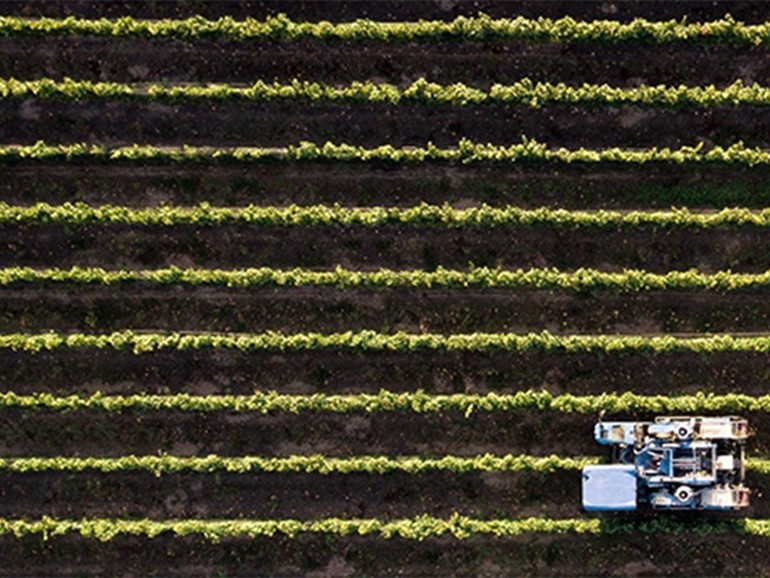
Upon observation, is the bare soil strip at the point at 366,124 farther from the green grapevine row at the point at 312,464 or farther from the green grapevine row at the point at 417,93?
the green grapevine row at the point at 312,464

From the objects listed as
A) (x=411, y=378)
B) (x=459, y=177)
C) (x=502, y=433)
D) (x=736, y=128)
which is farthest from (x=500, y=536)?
(x=736, y=128)

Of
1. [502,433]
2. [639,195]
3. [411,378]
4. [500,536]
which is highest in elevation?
[639,195]

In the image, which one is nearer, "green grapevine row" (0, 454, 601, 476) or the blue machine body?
the blue machine body

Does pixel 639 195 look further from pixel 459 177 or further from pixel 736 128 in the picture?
pixel 459 177

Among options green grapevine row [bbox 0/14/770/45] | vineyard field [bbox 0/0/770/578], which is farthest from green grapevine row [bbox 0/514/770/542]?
green grapevine row [bbox 0/14/770/45]

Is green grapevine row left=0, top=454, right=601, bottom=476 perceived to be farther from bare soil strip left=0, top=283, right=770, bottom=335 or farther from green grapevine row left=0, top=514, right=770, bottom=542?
bare soil strip left=0, top=283, right=770, bottom=335

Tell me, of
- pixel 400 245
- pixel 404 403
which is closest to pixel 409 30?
pixel 400 245

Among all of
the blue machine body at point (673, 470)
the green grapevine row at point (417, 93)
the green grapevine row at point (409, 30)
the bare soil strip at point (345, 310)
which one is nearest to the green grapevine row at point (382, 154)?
the green grapevine row at point (417, 93)
